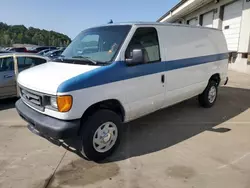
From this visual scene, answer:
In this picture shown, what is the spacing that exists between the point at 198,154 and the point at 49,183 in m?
2.34

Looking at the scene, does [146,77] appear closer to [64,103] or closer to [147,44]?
[147,44]

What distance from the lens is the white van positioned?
324cm

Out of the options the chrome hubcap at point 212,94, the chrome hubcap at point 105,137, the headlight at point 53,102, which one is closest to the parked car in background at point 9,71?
the headlight at point 53,102

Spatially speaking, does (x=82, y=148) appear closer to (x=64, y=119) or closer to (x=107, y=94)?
(x=64, y=119)

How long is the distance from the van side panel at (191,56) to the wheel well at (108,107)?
1.18 meters

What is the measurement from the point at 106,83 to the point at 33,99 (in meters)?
1.18

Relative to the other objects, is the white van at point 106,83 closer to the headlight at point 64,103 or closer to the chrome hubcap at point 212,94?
the headlight at point 64,103

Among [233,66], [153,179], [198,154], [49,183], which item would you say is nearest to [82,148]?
[49,183]

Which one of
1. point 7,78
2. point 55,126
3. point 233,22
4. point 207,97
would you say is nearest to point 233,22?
point 233,22

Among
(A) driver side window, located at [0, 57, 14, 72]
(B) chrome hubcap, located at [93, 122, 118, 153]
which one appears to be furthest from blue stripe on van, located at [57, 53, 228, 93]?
(A) driver side window, located at [0, 57, 14, 72]

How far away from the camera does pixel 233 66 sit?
13.7 metres

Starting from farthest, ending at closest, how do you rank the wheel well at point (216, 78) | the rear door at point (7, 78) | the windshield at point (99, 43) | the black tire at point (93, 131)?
the rear door at point (7, 78) < the wheel well at point (216, 78) < the windshield at point (99, 43) < the black tire at point (93, 131)

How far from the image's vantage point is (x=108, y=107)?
3.79m

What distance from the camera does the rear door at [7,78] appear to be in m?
6.71
